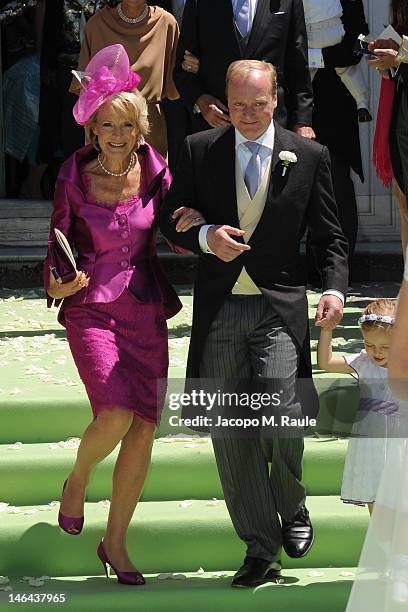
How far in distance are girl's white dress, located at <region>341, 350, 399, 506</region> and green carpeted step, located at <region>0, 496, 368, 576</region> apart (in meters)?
0.41

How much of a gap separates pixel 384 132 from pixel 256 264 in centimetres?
186

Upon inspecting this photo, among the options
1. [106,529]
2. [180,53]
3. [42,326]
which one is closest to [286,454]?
[106,529]

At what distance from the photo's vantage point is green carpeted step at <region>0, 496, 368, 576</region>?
18.1ft

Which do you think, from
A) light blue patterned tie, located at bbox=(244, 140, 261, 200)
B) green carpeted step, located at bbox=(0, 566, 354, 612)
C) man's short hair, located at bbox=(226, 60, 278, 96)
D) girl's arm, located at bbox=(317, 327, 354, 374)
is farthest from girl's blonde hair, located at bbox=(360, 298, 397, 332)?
green carpeted step, located at bbox=(0, 566, 354, 612)

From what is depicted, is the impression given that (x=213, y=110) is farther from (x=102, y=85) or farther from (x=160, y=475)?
(x=160, y=475)

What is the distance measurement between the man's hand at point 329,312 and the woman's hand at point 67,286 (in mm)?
815

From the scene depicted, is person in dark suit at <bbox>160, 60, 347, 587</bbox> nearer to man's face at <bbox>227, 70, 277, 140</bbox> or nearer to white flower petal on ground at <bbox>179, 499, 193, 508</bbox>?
man's face at <bbox>227, 70, 277, 140</bbox>

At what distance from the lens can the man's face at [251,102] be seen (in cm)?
490

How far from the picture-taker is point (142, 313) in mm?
5254

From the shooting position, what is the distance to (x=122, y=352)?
5.23 metres

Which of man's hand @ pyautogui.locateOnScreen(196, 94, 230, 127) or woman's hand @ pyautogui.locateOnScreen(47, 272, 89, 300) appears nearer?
woman's hand @ pyautogui.locateOnScreen(47, 272, 89, 300)

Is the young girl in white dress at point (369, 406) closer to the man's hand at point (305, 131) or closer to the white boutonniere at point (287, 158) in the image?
the white boutonniere at point (287, 158)

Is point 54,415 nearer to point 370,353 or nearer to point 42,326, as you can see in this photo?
point 370,353

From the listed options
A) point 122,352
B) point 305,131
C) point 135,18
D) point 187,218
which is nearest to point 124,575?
point 122,352
